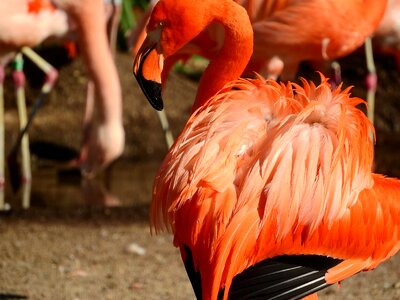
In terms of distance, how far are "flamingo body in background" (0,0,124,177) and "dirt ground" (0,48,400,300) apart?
39cm

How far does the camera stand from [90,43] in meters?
6.09

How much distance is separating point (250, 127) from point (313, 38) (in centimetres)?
222

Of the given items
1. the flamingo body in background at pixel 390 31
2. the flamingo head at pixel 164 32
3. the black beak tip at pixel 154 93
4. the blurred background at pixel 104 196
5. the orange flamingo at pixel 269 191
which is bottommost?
the blurred background at pixel 104 196

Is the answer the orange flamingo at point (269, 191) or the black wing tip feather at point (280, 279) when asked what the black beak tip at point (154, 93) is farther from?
the black wing tip feather at point (280, 279)

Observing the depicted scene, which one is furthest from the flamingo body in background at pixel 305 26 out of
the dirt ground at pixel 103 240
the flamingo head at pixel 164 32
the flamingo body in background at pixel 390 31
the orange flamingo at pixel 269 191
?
the orange flamingo at pixel 269 191

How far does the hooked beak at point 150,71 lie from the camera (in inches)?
121

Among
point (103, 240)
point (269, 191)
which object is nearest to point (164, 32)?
point (269, 191)

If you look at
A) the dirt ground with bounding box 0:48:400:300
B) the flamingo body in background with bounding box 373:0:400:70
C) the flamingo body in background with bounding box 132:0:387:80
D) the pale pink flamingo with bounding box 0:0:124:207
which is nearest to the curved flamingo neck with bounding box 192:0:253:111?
the dirt ground with bounding box 0:48:400:300

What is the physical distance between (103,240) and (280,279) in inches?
Answer: 85.8

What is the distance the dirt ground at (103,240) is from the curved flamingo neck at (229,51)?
1.11 meters

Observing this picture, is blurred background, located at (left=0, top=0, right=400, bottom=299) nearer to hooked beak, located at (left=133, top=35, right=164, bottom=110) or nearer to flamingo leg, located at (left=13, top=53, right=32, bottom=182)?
flamingo leg, located at (left=13, top=53, right=32, bottom=182)

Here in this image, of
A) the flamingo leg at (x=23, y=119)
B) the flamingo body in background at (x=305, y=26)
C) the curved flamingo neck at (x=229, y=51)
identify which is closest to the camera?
the curved flamingo neck at (x=229, y=51)

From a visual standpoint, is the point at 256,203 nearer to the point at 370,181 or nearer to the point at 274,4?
the point at 370,181

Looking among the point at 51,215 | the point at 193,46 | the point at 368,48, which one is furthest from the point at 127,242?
the point at 368,48
